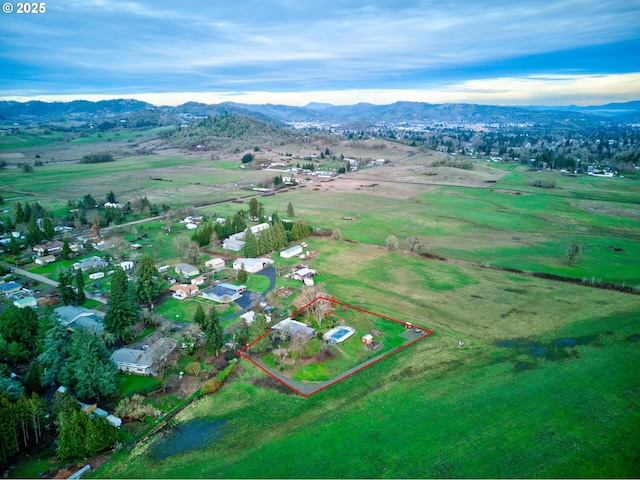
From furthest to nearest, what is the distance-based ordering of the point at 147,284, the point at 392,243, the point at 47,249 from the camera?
the point at 392,243
the point at 47,249
the point at 147,284

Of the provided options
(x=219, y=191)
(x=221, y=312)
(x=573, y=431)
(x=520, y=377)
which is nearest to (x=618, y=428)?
(x=573, y=431)

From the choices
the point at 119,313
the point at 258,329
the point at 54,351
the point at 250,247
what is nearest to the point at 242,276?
the point at 250,247

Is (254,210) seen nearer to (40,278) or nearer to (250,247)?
(250,247)

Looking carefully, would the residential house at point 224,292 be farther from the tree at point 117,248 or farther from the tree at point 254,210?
the tree at point 254,210

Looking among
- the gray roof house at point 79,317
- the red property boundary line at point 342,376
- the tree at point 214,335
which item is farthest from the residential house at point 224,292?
the gray roof house at point 79,317

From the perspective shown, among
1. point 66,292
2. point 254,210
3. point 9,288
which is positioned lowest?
point 9,288

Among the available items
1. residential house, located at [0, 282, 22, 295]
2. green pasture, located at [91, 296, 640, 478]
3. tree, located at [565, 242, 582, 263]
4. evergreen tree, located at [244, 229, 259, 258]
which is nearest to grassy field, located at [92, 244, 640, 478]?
green pasture, located at [91, 296, 640, 478]

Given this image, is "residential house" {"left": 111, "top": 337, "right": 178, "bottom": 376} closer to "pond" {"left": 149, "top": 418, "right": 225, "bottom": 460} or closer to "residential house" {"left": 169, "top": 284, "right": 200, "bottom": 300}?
"pond" {"left": 149, "top": 418, "right": 225, "bottom": 460}
